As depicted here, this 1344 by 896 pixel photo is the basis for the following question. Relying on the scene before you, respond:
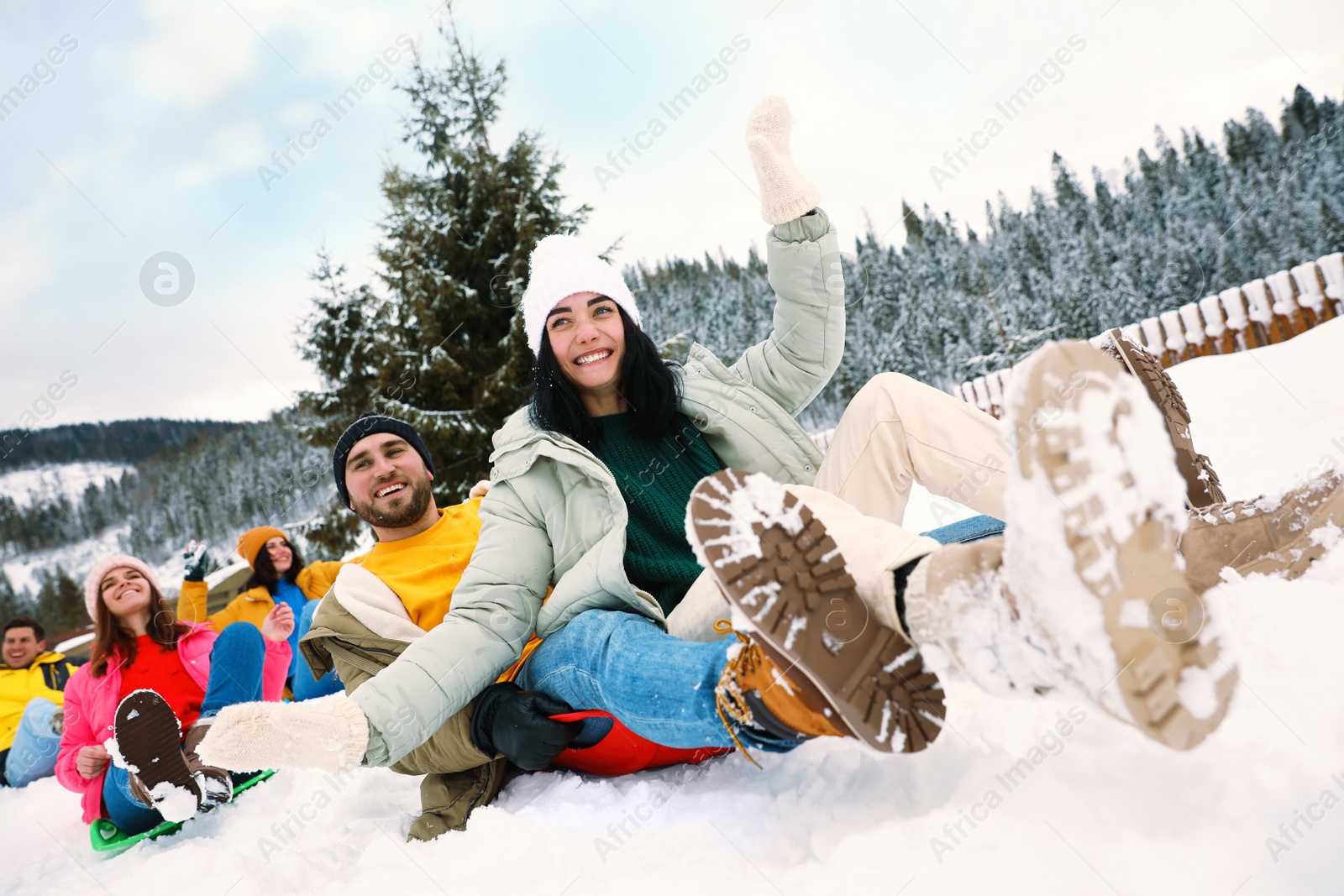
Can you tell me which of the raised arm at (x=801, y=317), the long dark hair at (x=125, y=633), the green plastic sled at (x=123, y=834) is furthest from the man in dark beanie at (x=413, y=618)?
the long dark hair at (x=125, y=633)

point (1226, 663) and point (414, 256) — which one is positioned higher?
point (414, 256)

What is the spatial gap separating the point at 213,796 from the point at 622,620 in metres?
2.04

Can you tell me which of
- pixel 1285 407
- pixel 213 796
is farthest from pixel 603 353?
pixel 1285 407

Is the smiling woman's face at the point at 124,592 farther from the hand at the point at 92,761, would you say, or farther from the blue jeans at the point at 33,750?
the blue jeans at the point at 33,750

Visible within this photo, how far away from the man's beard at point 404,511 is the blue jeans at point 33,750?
16.1ft

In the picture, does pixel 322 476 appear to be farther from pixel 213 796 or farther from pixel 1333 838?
pixel 1333 838

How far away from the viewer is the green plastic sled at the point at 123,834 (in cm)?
289

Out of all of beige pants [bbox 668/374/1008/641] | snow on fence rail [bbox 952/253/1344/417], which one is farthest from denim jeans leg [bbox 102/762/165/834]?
snow on fence rail [bbox 952/253/1344/417]

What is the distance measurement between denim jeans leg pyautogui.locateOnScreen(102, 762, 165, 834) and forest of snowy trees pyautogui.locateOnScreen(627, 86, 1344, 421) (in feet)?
62.4

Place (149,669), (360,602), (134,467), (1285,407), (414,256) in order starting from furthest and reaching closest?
(134,467) < (414,256) < (1285,407) < (149,669) < (360,602)

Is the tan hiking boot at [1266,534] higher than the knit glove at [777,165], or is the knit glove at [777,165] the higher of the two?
the knit glove at [777,165]

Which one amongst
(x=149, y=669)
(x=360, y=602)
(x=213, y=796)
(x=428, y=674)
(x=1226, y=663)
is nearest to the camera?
(x=1226, y=663)

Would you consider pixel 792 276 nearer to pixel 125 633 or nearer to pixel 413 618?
pixel 413 618

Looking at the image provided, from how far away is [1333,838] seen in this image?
86 centimetres
